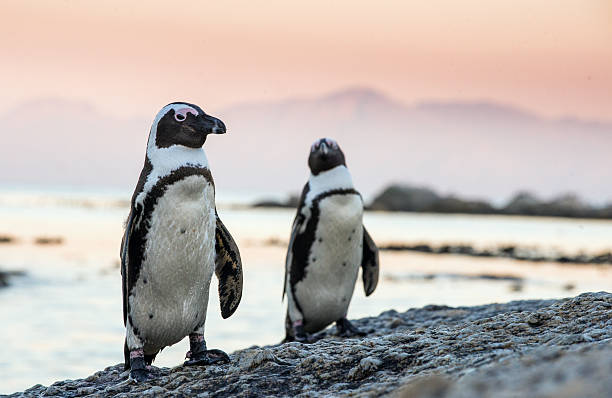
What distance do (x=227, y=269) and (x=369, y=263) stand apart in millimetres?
2700

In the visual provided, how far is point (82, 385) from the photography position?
4.77 m

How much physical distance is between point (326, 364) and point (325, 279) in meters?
2.72

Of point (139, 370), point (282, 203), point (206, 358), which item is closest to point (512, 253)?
point (206, 358)

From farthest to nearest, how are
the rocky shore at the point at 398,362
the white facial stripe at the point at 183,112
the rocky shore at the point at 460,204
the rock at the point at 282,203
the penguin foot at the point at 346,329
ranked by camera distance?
the rock at the point at 282,203, the rocky shore at the point at 460,204, the penguin foot at the point at 346,329, the white facial stripe at the point at 183,112, the rocky shore at the point at 398,362

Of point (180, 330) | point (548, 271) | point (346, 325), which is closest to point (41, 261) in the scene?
point (548, 271)

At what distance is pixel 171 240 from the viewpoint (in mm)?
4316

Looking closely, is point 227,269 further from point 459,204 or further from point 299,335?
point 459,204

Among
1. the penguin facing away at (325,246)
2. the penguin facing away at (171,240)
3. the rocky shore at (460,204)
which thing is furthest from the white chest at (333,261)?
the rocky shore at (460,204)

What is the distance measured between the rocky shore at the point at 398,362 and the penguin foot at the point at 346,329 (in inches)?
81.0

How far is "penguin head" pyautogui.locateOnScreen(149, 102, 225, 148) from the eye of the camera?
4.35 meters

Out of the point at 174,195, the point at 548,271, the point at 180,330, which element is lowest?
the point at 548,271

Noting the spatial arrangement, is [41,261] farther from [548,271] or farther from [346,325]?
[346,325]

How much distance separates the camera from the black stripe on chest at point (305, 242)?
647 centimetres

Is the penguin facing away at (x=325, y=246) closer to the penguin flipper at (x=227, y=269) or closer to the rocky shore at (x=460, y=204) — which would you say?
the penguin flipper at (x=227, y=269)
